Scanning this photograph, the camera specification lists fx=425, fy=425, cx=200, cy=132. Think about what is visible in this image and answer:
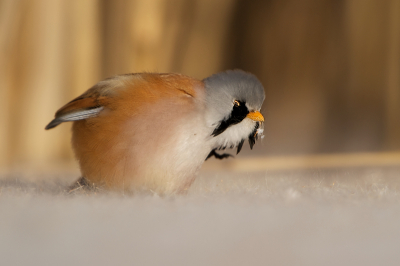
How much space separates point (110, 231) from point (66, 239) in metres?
0.05

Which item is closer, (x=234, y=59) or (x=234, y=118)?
(x=234, y=118)

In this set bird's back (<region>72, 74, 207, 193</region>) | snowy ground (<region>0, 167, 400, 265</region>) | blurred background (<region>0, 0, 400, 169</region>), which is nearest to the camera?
snowy ground (<region>0, 167, 400, 265</region>)

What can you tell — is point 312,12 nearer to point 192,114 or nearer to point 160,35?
point 160,35

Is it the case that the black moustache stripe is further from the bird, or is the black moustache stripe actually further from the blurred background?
the blurred background

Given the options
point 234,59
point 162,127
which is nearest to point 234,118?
point 162,127

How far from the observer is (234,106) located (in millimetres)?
713

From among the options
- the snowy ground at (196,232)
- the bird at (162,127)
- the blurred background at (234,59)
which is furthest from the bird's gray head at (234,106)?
the blurred background at (234,59)

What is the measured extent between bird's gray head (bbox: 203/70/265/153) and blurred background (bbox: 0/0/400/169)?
2.29 ft

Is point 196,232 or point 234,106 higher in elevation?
point 234,106

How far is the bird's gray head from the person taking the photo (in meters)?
0.70

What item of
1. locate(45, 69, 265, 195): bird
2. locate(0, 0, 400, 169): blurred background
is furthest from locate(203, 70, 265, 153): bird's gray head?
locate(0, 0, 400, 169): blurred background

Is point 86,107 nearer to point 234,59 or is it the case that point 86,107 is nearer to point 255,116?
point 255,116

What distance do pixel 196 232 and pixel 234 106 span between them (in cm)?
27

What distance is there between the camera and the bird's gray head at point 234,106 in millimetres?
702
